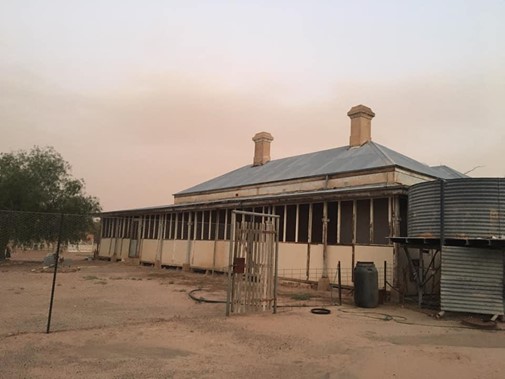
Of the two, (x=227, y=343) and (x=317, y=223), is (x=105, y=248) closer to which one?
(x=317, y=223)

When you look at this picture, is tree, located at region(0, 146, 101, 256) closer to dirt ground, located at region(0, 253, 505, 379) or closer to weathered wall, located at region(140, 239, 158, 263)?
weathered wall, located at region(140, 239, 158, 263)

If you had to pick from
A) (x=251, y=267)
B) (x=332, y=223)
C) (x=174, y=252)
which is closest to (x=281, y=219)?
(x=332, y=223)

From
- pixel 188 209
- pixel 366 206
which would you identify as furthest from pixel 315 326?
pixel 188 209

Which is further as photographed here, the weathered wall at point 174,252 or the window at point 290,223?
the weathered wall at point 174,252

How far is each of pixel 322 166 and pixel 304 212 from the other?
599cm

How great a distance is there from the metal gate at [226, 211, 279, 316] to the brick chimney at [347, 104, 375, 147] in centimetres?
1398

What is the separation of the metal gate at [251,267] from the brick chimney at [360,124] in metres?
14.0

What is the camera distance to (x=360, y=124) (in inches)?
890

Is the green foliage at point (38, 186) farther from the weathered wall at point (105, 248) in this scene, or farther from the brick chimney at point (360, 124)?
the brick chimney at point (360, 124)

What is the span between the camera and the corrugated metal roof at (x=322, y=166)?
64.2 feet

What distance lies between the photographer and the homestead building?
14.4 metres

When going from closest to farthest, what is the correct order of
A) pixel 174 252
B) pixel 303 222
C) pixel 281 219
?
pixel 303 222
pixel 281 219
pixel 174 252

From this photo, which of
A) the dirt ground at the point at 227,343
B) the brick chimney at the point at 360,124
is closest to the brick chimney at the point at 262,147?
the brick chimney at the point at 360,124

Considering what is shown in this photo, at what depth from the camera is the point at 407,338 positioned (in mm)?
7820
